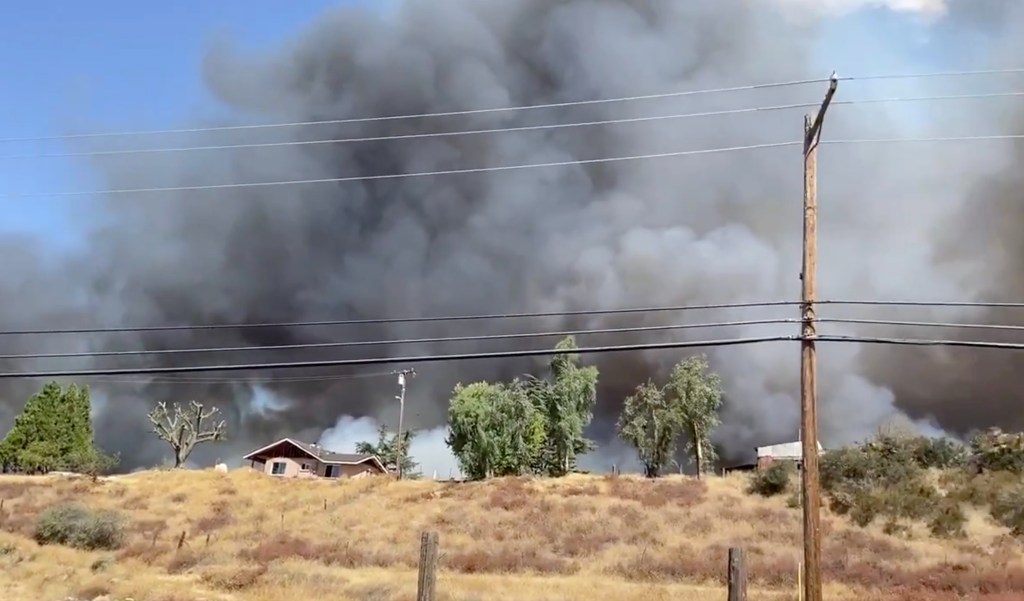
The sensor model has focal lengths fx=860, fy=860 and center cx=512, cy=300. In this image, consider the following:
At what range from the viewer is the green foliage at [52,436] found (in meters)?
93.1

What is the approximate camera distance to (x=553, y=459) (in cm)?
8800

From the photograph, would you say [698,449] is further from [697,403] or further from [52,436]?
[52,436]

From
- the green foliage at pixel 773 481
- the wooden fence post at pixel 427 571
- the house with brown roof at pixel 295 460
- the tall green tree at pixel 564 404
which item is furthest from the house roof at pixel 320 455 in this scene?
the wooden fence post at pixel 427 571

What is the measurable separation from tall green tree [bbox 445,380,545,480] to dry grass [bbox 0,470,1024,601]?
61.9 ft

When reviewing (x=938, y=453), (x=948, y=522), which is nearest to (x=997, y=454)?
(x=938, y=453)

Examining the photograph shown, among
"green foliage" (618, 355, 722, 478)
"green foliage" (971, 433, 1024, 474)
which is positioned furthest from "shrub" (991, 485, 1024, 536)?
"green foliage" (618, 355, 722, 478)

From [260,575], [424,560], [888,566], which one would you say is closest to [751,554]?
[888,566]

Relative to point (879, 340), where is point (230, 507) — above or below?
below

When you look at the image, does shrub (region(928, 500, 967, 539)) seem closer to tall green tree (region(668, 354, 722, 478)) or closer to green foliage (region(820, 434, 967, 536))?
green foliage (region(820, 434, 967, 536))

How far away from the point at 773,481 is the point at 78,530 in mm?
42176

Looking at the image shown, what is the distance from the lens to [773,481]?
191 feet

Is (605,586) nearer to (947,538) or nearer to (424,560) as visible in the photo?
(424,560)

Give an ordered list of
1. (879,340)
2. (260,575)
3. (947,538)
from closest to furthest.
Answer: (879,340), (260,575), (947,538)

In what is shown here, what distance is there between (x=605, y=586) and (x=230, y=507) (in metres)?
31.9
